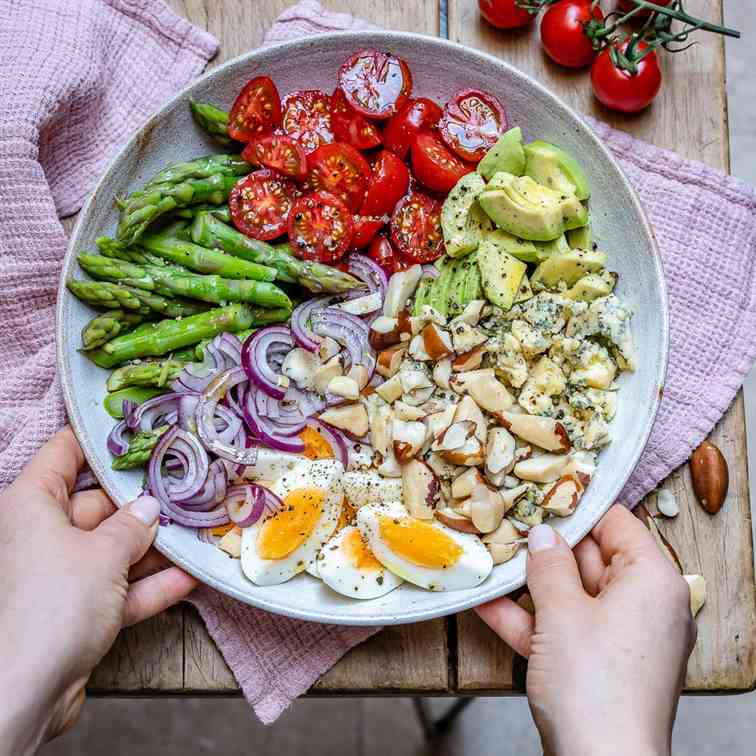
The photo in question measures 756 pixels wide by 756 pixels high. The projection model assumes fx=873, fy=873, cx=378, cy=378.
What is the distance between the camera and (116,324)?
2211 millimetres

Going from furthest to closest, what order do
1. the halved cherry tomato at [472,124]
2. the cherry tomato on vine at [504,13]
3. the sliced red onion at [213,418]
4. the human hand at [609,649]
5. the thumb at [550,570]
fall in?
the cherry tomato on vine at [504,13] < the halved cherry tomato at [472,124] < the sliced red onion at [213,418] < the thumb at [550,570] < the human hand at [609,649]

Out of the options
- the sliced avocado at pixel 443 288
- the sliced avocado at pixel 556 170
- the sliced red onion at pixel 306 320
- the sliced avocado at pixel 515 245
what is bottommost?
the sliced red onion at pixel 306 320

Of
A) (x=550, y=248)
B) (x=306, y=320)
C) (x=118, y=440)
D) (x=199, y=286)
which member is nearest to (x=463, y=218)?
(x=550, y=248)

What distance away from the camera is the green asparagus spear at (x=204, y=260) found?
7.43 feet

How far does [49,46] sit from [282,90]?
0.63 metres

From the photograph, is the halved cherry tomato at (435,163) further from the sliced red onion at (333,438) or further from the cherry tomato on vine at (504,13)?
the sliced red onion at (333,438)

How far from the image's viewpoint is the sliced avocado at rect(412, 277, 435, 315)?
2.30 m

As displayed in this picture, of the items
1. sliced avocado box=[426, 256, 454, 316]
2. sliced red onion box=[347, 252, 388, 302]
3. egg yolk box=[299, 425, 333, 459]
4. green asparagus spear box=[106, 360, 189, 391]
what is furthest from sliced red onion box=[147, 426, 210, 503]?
sliced avocado box=[426, 256, 454, 316]

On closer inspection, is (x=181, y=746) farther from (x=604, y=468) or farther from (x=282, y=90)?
(x=282, y=90)

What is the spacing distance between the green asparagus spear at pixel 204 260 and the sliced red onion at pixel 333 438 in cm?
40

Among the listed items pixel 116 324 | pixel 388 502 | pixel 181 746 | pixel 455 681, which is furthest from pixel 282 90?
pixel 181 746

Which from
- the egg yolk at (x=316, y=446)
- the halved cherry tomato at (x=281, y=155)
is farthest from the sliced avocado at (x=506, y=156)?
the egg yolk at (x=316, y=446)

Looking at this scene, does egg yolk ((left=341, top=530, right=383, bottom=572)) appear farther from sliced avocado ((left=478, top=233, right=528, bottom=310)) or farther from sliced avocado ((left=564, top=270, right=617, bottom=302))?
sliced avocado ((left=564, top=270, right=617, bottom=302))

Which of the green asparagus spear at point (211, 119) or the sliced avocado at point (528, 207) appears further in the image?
the green asparagus spear at point (211, 119)
